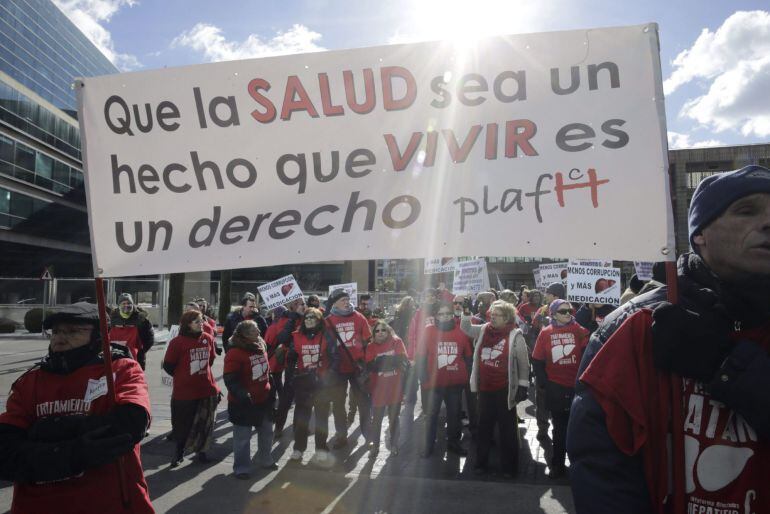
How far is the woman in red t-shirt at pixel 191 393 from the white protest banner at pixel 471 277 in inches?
250

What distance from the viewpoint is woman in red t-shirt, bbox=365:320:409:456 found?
6957 millimetres

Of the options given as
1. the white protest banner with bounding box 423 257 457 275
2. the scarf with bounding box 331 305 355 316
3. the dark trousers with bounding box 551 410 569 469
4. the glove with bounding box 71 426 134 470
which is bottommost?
the dark trousers with bounding box 551 410 569 469

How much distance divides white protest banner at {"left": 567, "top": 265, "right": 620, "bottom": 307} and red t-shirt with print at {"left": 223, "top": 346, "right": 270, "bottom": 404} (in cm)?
503

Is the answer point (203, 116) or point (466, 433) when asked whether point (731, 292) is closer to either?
point (203, 116)

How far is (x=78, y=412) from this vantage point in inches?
103

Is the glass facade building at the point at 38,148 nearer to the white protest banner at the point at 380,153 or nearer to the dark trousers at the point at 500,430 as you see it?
the dark trousers at the point at 500,430

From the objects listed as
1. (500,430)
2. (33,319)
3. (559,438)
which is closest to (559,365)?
(559,438)

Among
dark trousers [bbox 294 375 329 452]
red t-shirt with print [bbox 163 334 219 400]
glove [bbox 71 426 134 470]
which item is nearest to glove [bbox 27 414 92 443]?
glove [bbox 71 426 134 470]

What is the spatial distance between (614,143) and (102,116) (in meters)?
2.30

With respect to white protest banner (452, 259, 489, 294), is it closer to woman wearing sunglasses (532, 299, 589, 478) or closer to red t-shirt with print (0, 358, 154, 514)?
woman wearing sunglasses (532, 299, 589, 478)

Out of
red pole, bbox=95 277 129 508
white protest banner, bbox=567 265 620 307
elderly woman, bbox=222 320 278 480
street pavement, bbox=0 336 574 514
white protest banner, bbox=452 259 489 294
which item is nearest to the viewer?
red pole, bbox=95 277 129 508

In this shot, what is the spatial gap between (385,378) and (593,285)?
3.89 m

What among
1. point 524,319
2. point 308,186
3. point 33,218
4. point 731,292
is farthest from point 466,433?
point 33,218

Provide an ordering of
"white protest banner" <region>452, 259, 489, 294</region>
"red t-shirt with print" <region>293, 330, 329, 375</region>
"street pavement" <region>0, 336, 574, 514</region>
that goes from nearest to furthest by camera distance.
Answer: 1. "street pavement" <region>0, 336, 574, 514</region>
2. "red t-shirt with print" <region>293, 330, 329, 375</region>
3. "white protest banner" <region>452, 259, 489, 294</region>
